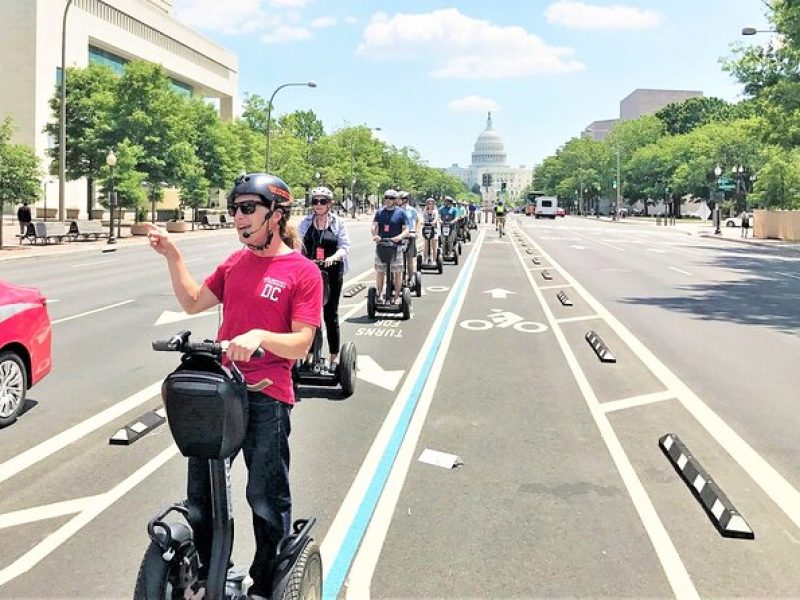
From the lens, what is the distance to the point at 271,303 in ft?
10.5

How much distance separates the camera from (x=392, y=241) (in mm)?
11789

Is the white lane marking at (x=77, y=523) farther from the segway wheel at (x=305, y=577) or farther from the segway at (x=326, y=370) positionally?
the segway at (x=326, y=370)

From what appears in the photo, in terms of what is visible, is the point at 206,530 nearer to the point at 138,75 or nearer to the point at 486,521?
the point at 486,521

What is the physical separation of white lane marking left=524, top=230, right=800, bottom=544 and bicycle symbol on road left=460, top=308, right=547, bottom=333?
177 centimetres

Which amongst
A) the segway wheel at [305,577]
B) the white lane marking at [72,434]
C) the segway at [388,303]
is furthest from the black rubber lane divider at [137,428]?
the segway at [388,303]

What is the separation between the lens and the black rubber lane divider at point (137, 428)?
6.40m

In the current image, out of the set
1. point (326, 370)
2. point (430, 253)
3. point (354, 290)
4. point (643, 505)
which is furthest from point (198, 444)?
point (430, 253)

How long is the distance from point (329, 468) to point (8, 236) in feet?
120

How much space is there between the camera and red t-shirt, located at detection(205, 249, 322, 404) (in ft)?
10.4

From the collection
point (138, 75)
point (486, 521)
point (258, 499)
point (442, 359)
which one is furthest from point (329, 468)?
point (138, 75)

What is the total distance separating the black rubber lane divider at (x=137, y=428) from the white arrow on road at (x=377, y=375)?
232cm

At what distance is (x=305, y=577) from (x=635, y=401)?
218 inches

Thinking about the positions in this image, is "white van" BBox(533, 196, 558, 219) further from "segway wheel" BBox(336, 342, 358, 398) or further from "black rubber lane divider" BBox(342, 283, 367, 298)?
"segway wheel" BBox(336, 342, 358, 398)

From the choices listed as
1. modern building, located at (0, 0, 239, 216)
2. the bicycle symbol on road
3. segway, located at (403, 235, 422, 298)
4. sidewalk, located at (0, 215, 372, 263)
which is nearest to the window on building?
modern building, located at (0, 0, 239, 216)
